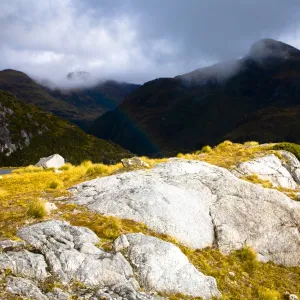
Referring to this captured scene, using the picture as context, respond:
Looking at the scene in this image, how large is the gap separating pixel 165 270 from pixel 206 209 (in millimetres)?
6678

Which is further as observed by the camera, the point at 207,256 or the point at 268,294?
the point at 207,256

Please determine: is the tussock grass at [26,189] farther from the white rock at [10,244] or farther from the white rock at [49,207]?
the white rock at [49,207]

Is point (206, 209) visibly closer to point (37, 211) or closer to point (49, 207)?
point (49, 207)

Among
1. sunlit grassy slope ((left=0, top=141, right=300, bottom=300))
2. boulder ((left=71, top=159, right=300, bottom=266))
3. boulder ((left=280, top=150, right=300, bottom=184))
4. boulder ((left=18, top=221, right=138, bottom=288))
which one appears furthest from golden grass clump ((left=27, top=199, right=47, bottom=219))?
boulder ((left=280, top=150, right=300, bottom=184))

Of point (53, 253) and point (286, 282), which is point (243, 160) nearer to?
point (286, 282)

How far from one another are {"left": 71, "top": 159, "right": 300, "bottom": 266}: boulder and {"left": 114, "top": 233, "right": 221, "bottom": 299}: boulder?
2363mm

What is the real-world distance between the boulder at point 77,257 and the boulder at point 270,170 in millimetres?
16088

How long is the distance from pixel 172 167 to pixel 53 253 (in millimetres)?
12741

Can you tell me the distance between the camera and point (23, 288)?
29.5 feet

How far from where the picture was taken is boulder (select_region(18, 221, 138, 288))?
405 inches

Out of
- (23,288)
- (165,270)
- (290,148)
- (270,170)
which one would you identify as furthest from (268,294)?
(290,148)

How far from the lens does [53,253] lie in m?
10.9

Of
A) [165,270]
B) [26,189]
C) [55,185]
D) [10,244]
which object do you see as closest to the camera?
[10,244]

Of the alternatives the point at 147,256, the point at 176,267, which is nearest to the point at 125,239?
the point at 147,256
